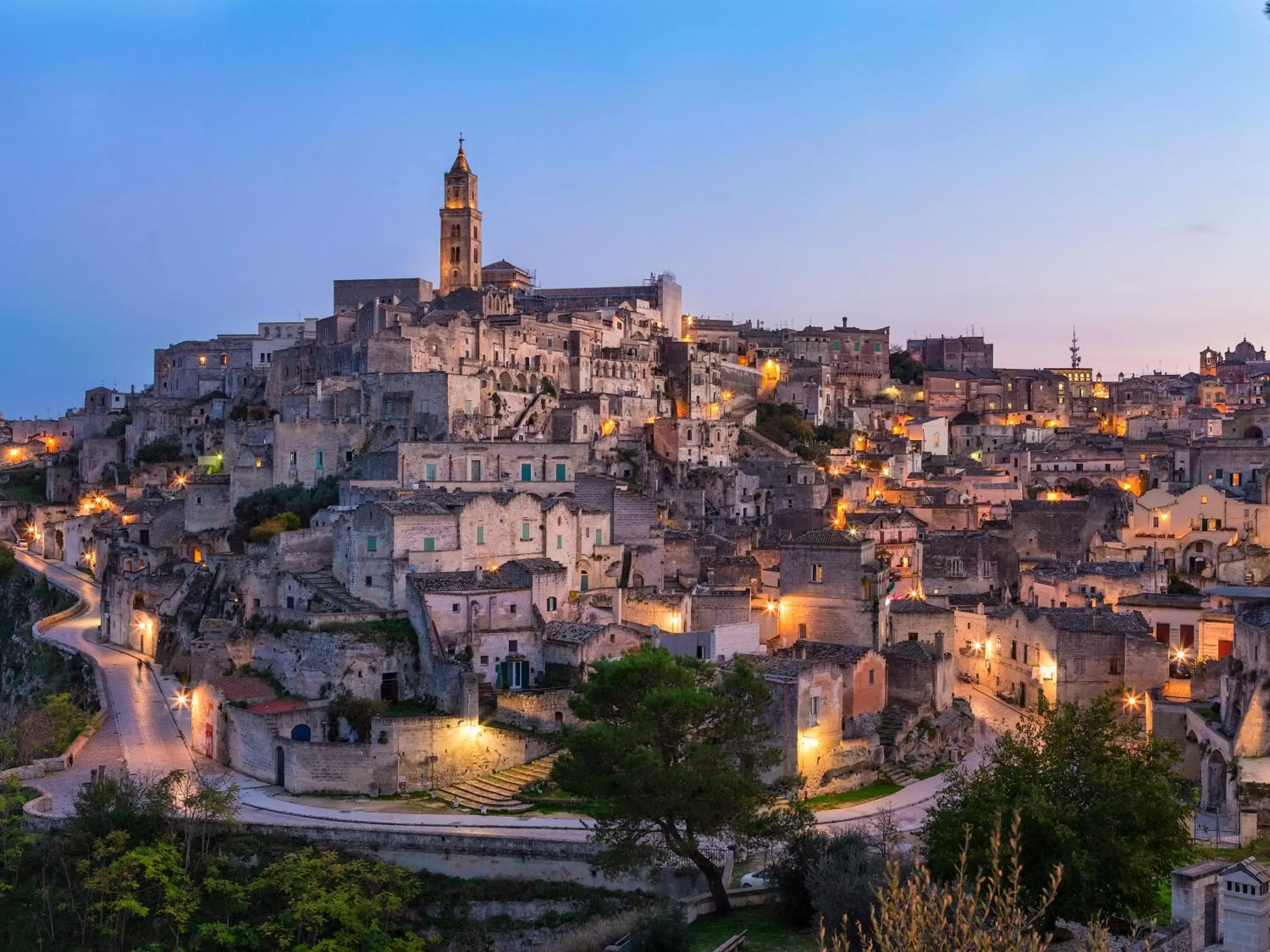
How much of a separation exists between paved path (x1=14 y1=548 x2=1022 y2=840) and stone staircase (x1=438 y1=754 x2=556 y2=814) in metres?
0.71

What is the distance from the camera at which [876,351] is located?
8719 cm

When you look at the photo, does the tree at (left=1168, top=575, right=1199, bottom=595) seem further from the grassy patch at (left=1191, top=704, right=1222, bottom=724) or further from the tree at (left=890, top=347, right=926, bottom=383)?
the tree at (left=890, top=347, right=926, bottom=383)

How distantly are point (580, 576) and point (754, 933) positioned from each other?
799 inches

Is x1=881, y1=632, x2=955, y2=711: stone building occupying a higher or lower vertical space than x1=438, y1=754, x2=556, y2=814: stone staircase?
higher

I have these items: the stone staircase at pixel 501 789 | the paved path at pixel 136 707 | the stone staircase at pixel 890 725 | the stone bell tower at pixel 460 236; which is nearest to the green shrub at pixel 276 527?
the paved path at pixel 136 707

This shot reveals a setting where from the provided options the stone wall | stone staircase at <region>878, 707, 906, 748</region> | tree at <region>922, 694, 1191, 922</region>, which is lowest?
stone staircase at <region>878, 707, 906, 748</region>

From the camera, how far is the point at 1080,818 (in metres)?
18.2

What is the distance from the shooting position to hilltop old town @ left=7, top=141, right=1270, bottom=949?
2880 cm

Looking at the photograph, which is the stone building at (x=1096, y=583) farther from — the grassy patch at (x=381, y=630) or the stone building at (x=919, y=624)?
the grassy patch at (x=381, y=630)

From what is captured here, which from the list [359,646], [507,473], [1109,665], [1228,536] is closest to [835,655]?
[1109,665]

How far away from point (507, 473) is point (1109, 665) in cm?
2342

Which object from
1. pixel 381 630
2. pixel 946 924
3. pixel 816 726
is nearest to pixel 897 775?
pixel 816 726

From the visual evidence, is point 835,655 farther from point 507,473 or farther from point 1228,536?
point 1228,536

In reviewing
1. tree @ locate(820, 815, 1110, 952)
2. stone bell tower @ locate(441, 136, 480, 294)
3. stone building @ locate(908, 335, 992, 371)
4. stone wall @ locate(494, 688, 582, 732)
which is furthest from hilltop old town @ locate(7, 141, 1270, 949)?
stone building @ locate(908, 335, 992, 371)
